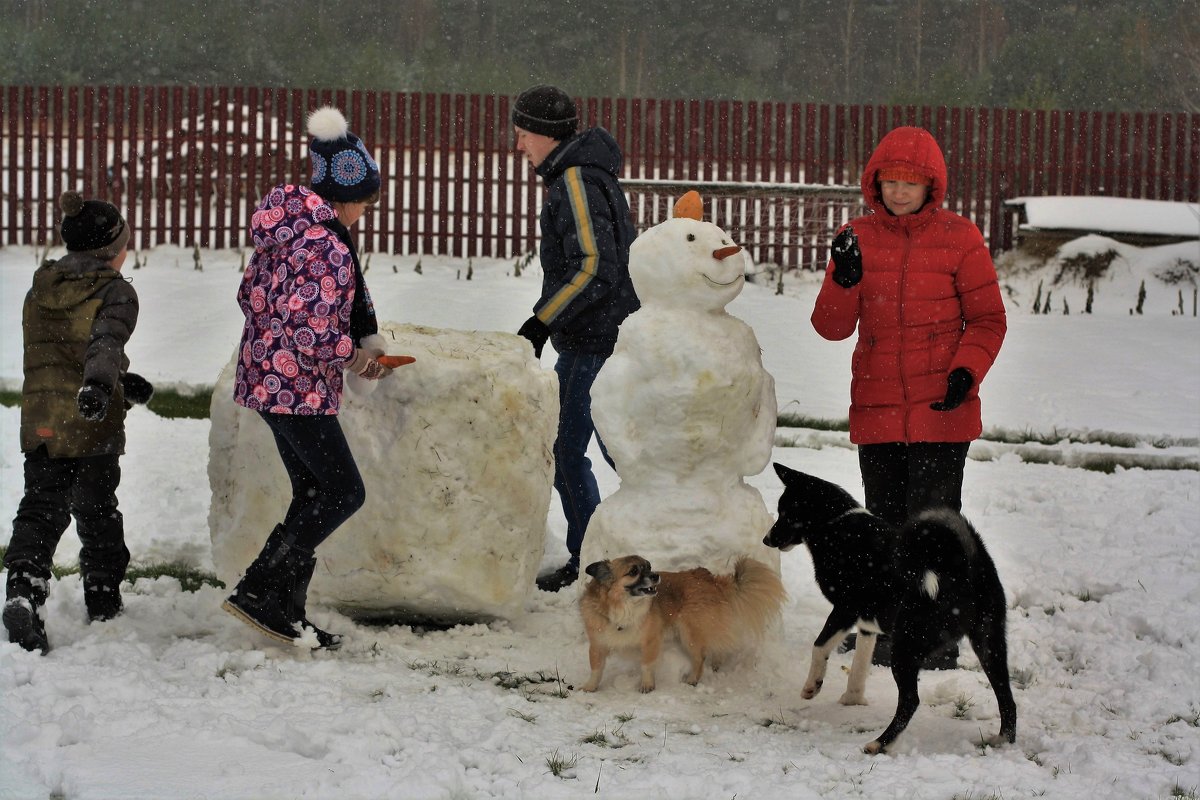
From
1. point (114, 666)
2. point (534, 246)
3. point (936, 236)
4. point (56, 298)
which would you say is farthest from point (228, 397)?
point (534, 246)

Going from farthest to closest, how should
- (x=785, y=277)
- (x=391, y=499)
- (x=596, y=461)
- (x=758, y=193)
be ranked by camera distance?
(x=785, y=277) → (x=758, y=193) → (x=596, y=461) → (x=391, y=499)

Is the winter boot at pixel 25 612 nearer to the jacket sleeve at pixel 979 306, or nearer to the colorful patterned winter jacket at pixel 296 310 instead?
the colorful patterned winter jacket at pixel 296 310

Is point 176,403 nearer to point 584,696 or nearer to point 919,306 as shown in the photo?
point 584,696

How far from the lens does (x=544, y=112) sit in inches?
199

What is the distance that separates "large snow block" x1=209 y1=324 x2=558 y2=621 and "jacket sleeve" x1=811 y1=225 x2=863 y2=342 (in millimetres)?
1088

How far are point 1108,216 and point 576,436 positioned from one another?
11.5m

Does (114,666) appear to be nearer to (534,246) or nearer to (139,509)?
(139,509)

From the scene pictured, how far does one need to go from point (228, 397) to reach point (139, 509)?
1.47 meters

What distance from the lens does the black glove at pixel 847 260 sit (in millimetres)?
4109

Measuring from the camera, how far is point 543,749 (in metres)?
3.40

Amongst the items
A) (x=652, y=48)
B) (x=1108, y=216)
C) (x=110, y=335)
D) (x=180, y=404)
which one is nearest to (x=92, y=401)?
(x=110, y=335)

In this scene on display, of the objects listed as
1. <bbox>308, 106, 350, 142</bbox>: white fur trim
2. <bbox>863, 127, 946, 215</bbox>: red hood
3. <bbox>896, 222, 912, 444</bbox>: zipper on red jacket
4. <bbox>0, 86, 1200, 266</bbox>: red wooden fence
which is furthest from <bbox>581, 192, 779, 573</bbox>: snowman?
<bbox>0, 86, 1200, 266</bbox>: red wooden fence

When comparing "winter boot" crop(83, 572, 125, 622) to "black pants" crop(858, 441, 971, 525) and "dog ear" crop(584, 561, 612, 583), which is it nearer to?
"dog ear" crop(584, 561, 612, 583)

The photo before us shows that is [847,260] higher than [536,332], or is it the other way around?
[847,260]
